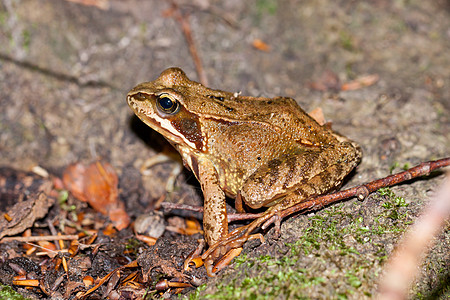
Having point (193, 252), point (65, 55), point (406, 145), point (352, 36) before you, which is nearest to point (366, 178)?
point (406, 145)

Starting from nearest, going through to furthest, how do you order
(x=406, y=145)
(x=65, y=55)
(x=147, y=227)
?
(x=147, y=227) < (x=406, y=145) < (x=65, y=55)

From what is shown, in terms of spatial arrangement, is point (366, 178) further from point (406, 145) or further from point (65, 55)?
point (65, 55)

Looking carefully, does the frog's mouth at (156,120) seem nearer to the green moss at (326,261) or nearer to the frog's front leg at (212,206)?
the frog's front leg at (212,206)

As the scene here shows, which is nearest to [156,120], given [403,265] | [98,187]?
[98,187]

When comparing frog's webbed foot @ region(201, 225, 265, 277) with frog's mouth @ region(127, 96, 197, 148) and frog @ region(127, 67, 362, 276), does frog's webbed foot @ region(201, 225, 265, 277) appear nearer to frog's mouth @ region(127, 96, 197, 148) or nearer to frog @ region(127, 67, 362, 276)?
frog @ region(127, 67, 362, 276)

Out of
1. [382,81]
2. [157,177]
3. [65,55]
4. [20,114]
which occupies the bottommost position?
[157,177]

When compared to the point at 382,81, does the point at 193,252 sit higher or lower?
lower
